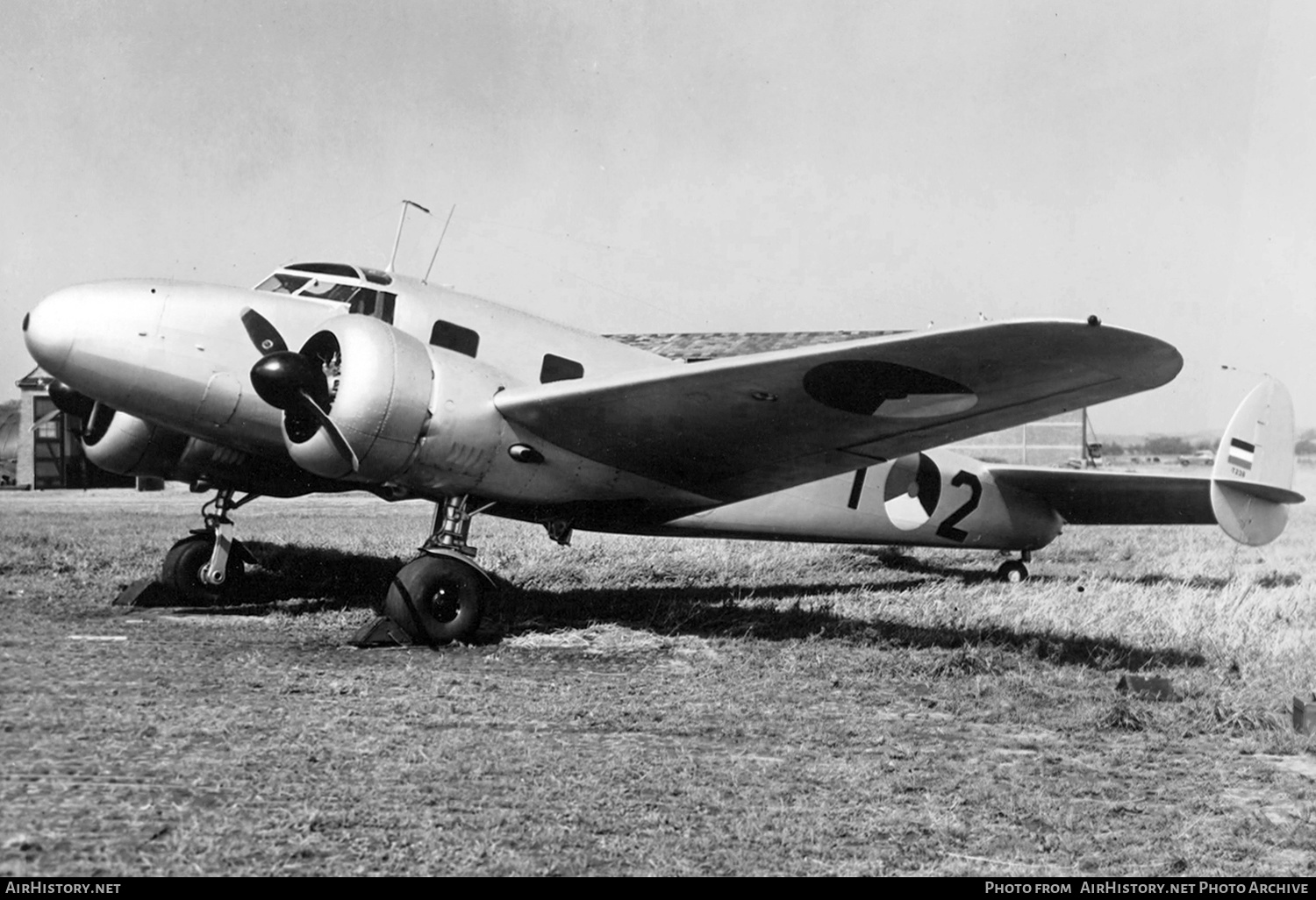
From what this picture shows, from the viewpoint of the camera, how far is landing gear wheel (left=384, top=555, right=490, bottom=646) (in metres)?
6.71

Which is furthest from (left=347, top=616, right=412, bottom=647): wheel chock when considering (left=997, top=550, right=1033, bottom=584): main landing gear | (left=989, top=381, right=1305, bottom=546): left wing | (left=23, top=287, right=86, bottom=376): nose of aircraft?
(left=997, top=550, right=1033, bottom=584): main landing gear

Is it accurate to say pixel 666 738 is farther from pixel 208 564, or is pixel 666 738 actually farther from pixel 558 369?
pixel 208 564

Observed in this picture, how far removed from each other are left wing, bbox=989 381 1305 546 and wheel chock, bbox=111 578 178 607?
27.4 ft

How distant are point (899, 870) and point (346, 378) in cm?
463

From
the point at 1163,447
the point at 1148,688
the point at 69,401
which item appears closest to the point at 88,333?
the point at 69,401

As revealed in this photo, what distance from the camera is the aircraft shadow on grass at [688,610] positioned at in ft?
23.9

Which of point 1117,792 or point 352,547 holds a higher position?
point 1117,792

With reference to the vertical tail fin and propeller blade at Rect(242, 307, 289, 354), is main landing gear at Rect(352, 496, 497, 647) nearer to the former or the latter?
propeller blade at Rect(242, 307, 289, 354)

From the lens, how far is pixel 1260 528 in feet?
33.2

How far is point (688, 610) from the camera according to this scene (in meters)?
8.80

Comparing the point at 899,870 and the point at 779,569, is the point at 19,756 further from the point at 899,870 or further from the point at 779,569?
the point at 779,569

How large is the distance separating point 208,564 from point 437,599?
3.44 metres

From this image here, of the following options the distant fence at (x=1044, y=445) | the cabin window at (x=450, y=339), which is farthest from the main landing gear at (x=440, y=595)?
the distant fence at (x=1044, y=445)
